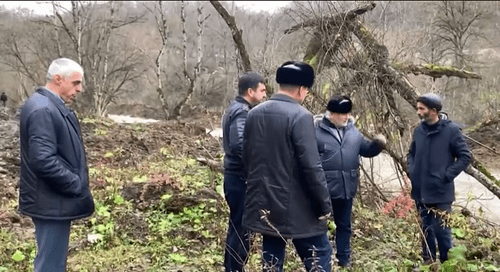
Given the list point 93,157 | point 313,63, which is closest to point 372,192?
point 313,63

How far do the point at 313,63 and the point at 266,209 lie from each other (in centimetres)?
381

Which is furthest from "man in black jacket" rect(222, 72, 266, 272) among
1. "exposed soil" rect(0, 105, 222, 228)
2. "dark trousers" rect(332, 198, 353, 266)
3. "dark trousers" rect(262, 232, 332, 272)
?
"exposed soil" rect(0, 105, 222, 228)

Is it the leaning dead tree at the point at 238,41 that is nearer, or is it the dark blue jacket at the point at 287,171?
the dark blue jacket at the point at 287,171

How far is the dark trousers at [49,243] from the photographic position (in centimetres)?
338

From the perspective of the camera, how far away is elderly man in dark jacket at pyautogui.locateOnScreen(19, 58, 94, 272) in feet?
10.6

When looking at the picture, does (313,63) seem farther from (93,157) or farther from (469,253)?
(93,157)

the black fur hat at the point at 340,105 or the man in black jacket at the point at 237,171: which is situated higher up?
the black fur hat at the point at 340,105

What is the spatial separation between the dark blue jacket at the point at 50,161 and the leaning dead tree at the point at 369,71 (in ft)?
13.0

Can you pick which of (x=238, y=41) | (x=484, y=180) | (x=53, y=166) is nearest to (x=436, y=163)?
(x=484, y=180)

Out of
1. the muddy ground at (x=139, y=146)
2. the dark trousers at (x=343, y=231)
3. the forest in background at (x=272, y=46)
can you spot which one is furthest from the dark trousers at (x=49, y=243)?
the forest in background at (x=272, y=46)

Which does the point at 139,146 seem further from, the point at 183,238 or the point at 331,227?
the point at 331,227

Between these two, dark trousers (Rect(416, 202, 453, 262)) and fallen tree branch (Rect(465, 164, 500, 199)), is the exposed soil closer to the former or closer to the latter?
dark trousers (Rect(416, 202, 453, 262))

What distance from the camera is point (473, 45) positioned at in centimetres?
2038

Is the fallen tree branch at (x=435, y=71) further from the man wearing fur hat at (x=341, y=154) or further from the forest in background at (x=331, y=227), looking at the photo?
the man wearing fur hat at (x=341, y=154)
